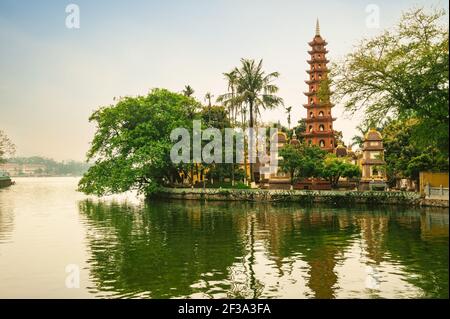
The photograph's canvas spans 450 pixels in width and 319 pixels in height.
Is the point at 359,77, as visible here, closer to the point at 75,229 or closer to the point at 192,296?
the point at 192,296

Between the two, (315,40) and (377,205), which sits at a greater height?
(315,40)

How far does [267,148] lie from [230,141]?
12704 mm

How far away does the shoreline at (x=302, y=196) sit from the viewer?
3534 centimetres

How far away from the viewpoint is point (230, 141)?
47.2m

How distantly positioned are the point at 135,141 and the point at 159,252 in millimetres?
28383

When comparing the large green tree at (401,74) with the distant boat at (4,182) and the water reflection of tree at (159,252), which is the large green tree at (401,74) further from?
the distant boat at (4,182)

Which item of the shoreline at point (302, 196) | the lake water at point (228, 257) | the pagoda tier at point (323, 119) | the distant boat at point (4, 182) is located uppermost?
the pagoda tier at point (323, 119)

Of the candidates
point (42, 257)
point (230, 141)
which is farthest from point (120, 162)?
point (42, 257)

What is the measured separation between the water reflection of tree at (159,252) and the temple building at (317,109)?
31279 mm

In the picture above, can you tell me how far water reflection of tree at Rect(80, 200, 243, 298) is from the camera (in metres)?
12.3

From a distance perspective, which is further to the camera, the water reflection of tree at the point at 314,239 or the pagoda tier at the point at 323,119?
the pagoda tier at the point at 323,119

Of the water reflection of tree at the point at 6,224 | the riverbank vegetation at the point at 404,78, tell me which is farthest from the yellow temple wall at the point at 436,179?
the water reflection of tree at the point at 6,224
